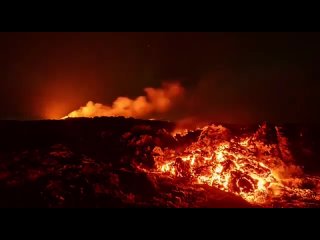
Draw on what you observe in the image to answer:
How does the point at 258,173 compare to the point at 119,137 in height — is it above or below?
below

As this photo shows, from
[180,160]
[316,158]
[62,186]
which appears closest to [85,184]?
[62,186]

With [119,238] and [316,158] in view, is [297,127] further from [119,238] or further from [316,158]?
[119,238]

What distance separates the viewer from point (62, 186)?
51.1 ft

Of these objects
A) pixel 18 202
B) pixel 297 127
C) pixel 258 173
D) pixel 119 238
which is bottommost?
pixel 119 238

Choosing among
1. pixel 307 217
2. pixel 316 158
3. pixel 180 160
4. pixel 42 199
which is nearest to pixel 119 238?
pixel 307 217

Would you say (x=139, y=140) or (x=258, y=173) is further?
(x=139, y=140)

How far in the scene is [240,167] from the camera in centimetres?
1845

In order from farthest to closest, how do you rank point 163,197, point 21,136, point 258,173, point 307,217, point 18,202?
point 21,136 < point 258,173 < point 163,197 < point 18,202 < point 307,217

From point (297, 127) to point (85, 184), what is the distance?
1290 cm

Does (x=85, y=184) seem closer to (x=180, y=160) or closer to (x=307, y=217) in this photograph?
(x=180, y=160)

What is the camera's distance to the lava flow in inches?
695

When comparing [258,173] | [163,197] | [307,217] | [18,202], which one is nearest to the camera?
[307,217]

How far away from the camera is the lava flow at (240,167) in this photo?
17.6 m

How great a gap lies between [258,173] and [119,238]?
10.4 m
